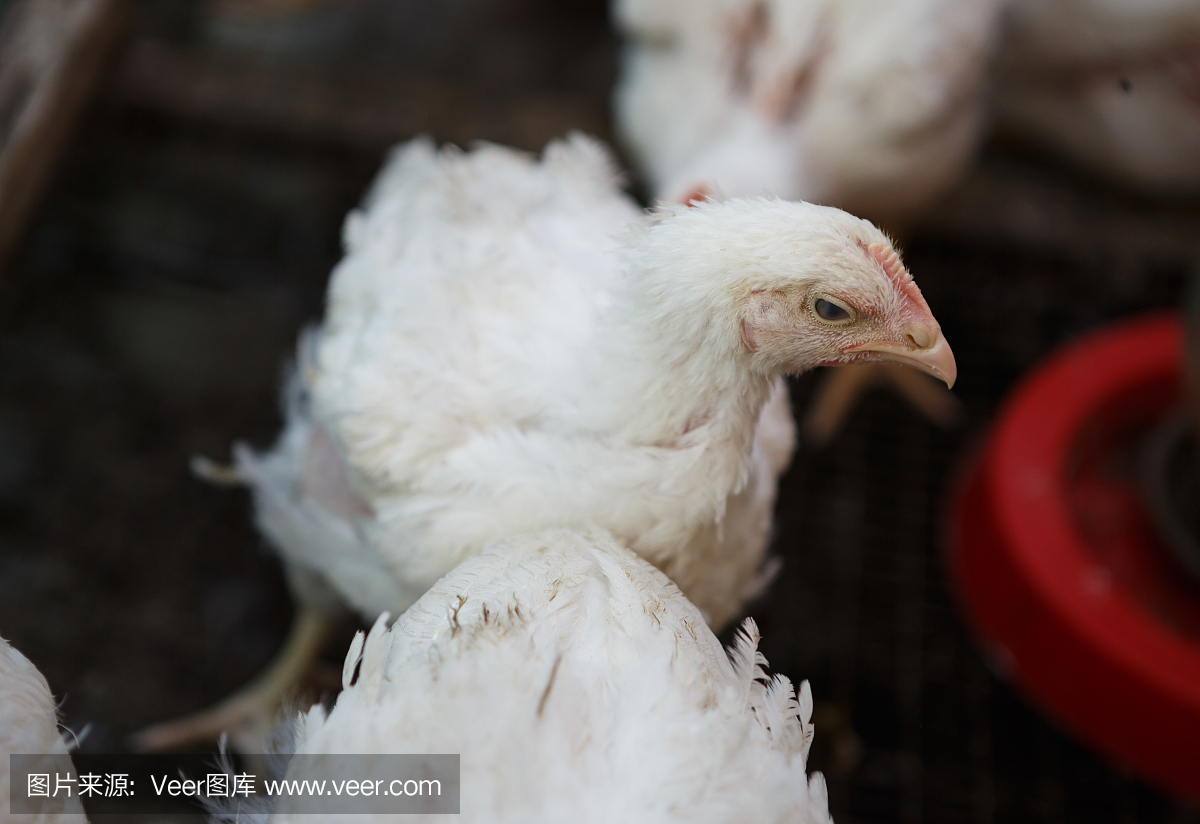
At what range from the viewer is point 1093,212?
239 centimetres

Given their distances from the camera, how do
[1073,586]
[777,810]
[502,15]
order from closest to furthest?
[777,810]
[1073,586]
[502,15]

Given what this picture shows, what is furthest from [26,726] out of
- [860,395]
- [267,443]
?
[860,395]

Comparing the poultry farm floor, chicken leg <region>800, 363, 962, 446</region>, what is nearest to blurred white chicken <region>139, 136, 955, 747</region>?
the poultry farm floor

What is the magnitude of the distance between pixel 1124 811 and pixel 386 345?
5.29 feet

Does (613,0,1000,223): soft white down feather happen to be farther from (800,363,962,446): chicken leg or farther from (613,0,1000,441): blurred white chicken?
(800,363,962,446): chicken leg

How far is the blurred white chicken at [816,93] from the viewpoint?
1.68 m

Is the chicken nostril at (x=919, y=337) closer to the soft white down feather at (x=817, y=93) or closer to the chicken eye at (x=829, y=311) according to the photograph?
the chicken eye at (x=829, y=311)

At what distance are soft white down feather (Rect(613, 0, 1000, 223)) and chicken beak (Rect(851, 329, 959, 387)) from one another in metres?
0.65

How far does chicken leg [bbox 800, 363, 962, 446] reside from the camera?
223cm

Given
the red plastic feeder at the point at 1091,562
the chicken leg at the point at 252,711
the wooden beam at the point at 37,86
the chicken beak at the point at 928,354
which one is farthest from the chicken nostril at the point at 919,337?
the wooden beam at the point at 37,86

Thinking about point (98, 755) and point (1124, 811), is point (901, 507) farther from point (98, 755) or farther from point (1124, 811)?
point (98, 755)

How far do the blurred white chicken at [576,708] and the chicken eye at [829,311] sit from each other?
0.34 meters

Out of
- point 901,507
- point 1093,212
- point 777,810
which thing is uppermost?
point 777,810

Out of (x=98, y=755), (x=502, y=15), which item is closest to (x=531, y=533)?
(x=98, y=755)
